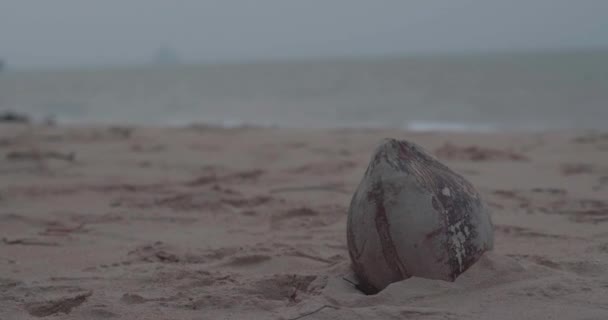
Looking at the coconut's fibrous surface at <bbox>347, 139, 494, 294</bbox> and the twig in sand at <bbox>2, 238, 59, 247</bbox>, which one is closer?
the coconut's fibrous surface at <bbox>347, 139, 494, 294</bbox>

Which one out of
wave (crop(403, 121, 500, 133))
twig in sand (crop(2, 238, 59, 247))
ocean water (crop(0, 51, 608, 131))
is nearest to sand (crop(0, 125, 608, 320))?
twig in sand (crop(2, 238, 59, 247))

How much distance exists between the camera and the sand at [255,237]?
7.20 ft

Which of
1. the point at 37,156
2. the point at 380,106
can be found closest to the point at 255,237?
the point at 37,156

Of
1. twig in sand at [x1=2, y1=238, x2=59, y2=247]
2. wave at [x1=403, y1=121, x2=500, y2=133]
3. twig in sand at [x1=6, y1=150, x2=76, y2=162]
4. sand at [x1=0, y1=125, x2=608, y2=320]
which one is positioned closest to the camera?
sand at [x1=0, y1=125, x2=608, y2=320]

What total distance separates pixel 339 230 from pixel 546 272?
1.32 m

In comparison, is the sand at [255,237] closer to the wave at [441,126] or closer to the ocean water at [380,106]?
the wave at [441,126]

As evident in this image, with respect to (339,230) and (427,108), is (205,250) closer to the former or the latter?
(339,230)

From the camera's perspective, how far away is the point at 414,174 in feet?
7.51

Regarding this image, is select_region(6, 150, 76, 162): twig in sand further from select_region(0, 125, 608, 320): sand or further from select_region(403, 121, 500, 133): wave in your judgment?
select_region(403, 121, 500, 133): wave

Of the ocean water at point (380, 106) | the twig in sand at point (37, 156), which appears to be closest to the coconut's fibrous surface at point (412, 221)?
the twig in sand at point (37, 156)

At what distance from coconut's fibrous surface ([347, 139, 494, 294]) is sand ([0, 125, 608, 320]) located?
0.27ft

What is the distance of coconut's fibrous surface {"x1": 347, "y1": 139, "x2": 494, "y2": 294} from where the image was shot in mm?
2215

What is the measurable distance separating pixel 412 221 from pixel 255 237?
135 centimetres

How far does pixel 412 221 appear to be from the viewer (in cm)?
221
